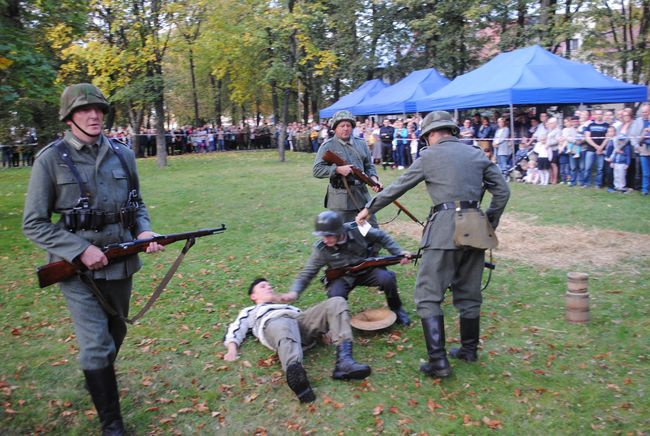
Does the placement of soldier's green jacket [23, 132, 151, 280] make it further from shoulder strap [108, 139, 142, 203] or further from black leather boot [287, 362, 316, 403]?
black leather boot [287, 362, 316, 403]

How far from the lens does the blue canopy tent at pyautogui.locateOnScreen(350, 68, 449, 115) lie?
23569 mm

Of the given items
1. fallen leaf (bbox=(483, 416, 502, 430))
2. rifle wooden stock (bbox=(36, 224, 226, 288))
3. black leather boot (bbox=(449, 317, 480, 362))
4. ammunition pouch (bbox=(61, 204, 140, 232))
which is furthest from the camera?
black leather boot (bbox=(449, 317, 480, 362))

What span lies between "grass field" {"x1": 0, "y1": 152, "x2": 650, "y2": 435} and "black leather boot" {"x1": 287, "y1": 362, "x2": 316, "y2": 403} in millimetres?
80

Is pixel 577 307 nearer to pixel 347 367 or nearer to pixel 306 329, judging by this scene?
pixel 347 367

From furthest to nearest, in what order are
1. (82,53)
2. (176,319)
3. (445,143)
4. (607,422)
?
(82,53), (176,319), (445,143), (607,422)

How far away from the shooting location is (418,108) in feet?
73.0

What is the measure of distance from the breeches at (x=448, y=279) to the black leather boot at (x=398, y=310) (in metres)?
1.10

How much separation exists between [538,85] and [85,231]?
15.9 m

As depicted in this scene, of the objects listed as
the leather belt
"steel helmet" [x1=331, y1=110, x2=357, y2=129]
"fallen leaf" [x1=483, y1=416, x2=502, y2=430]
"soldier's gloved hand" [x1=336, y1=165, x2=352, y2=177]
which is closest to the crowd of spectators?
"steel helmet" [x1=331, y1=110, x2=357, y2=129]

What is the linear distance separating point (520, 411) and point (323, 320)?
1.76 meters

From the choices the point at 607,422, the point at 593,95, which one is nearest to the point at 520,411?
the point at 607,422

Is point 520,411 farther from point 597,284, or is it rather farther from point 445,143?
point 597,284

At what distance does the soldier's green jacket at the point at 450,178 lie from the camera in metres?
4.65

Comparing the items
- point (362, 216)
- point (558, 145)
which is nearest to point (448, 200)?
point (362, 216)
